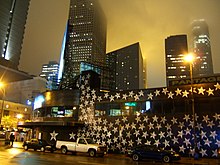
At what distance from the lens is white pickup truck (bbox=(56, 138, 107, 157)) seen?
24223 mm

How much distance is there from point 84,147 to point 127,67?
550 feet

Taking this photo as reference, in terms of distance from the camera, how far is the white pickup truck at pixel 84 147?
79.5 feet

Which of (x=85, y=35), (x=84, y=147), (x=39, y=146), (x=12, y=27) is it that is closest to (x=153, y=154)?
(x=84, y=147)

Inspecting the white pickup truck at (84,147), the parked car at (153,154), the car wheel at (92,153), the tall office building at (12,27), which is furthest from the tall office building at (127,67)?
the parked car at (153,154)

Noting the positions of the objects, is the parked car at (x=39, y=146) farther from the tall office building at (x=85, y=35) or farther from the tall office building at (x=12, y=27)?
the tall office building at (x=85, y=35)

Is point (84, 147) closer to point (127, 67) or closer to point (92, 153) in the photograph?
point (92, 153)

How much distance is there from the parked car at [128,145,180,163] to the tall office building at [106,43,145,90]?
153022mm

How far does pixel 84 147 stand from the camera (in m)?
24.9

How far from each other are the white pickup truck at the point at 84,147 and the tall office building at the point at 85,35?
424 ft

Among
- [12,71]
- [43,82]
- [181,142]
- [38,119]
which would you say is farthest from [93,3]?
[181,142]

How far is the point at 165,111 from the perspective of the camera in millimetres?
27875

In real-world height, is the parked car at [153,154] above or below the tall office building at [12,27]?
below

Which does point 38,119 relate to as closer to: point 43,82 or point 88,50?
point 43,82

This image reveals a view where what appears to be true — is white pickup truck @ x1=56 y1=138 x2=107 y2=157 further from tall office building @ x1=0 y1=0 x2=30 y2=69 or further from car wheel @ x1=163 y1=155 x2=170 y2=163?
tall office building @ x1=0 y1=0 x2=30 y2=69
